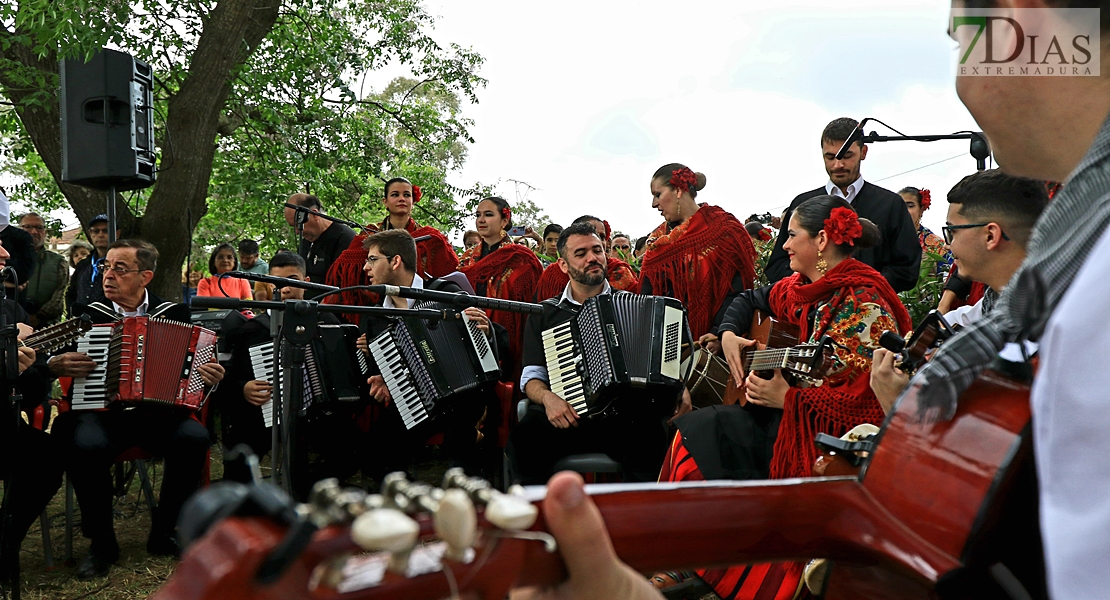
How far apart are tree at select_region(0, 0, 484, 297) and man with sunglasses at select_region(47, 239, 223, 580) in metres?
1.39

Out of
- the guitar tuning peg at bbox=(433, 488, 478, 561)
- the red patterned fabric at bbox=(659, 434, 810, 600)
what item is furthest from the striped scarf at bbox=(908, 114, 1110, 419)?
the red patterned fabric at bbox=(659, 434, 810, 600)

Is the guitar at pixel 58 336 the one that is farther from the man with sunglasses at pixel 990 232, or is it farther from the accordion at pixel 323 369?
the man with sunglasses at pixel 990 232

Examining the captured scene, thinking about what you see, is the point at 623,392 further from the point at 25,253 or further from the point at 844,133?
the point at 25,253

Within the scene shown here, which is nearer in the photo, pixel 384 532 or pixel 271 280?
pixel 384 532

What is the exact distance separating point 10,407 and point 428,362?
1921 millimetres

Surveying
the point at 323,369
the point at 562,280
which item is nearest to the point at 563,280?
the point at 562,280

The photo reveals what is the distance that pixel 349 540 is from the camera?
2.31ft

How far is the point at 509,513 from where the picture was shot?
2.57 ft

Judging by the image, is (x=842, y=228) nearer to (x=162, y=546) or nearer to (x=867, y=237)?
(x=867, y=237)

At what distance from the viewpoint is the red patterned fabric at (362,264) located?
5.50 meters

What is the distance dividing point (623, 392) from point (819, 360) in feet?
3.82

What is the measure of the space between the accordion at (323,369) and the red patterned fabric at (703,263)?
1.90 m

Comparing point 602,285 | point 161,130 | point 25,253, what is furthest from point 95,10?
point 602,285

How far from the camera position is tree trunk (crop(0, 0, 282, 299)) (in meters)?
7.84
